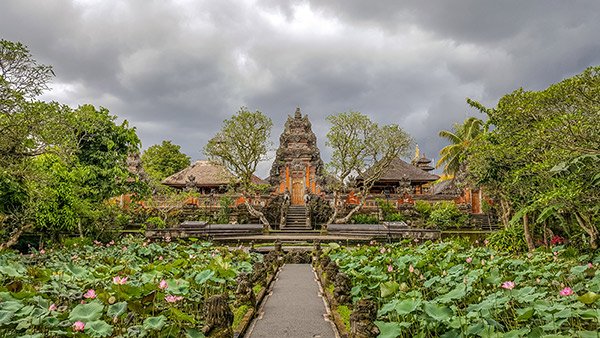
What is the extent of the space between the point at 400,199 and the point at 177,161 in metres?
24.5

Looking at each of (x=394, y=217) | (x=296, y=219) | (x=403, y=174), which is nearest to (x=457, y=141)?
(x=403, y=174)

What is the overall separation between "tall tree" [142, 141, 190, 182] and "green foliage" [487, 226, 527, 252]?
3367 cm

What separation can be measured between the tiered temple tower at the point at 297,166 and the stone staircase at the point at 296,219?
1.76 meters

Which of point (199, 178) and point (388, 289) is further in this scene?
point (199, 178)

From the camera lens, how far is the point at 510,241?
38.7 feet

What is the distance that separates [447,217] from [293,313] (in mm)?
18966

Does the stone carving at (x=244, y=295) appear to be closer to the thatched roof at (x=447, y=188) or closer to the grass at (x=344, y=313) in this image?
the grass at (x=344, y=313)

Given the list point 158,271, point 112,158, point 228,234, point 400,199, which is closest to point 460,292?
point 158,271

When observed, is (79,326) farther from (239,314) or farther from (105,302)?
(239,314)

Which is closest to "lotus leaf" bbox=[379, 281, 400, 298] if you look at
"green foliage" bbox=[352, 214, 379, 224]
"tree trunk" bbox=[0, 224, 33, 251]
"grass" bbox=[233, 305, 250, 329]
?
"grass" bbox=[233, 305, 250, 329]

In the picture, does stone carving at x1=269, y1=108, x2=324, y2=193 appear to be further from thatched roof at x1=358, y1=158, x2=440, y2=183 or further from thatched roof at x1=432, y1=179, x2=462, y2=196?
thatched roof at x1=432, y1=179, x2=462, y2=196

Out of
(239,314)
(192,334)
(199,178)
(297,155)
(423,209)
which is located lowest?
(239,314)

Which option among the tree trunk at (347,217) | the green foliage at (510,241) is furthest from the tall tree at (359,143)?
the green foliage at (510,241)

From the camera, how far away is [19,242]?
12648 mm
